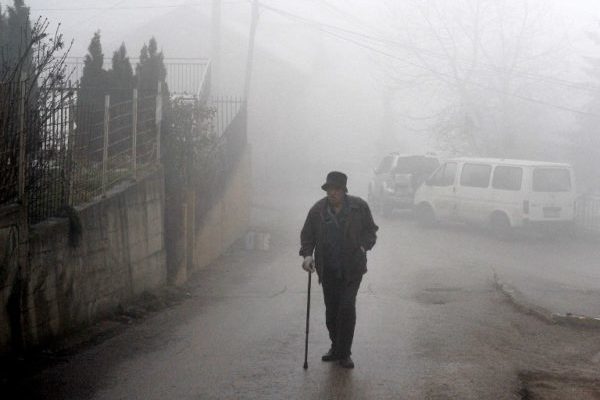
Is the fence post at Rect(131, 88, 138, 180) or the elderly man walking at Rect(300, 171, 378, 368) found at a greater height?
the fence post at Rect(131, 88, 138, 180)

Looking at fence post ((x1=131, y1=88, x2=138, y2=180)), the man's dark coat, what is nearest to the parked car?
fence post ((x1=131, y1=88, x2=138, y2=180))

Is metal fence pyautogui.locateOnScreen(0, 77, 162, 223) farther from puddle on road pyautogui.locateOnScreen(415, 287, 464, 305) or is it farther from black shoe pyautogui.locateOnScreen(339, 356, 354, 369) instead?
puddle on road pyautogui.locateOnScreen(415, 287, 464, 305)

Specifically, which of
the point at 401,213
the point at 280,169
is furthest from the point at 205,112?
the point at 280,169

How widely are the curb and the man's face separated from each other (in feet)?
11.8

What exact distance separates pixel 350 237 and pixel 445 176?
15282 millimetres

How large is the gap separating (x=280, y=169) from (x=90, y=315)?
103ft

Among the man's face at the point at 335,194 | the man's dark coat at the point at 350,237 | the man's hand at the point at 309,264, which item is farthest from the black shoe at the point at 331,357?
the man's face at the point at 335,194

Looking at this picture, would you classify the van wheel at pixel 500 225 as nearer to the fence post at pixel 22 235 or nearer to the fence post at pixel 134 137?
the fence post at pixel 134 137

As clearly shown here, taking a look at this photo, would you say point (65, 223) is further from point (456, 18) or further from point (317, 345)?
point (456, 18)

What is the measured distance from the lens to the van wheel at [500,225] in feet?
64.8

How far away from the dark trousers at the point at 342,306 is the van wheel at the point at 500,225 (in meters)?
13.2

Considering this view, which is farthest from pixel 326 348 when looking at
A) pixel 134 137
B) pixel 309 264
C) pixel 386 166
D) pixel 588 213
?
pixel 386 166

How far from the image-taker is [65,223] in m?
8.46

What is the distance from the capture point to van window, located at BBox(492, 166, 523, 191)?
63.1 feet
